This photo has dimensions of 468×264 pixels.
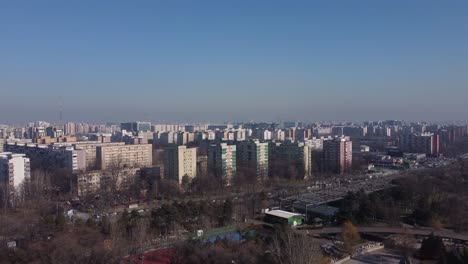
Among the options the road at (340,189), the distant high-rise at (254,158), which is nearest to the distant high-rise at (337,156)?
the road at (340,189)

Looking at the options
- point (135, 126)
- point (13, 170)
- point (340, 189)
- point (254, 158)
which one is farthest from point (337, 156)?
point (135, 126)

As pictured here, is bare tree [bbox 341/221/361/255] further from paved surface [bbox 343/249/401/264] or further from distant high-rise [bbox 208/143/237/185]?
distant high-rise [bbox 208/143/237/185]

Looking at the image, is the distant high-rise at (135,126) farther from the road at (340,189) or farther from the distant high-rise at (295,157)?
the road at (340,189)

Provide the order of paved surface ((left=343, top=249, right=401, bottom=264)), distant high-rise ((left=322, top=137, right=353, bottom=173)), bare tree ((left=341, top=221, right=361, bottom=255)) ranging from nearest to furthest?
paved surface ((left=343, top=249, right=401, bottom=264))
bare tree ((left=341, top=221, right=361, bottom=255))
distant high-rise ((left=322, top=137, right=353, bottom=173))

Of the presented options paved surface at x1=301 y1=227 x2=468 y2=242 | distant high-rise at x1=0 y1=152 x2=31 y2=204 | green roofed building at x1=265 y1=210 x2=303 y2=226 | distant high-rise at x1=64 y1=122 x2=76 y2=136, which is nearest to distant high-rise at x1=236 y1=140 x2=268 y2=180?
green roofed building at x1=265 y1=210 x2=303 y2=226

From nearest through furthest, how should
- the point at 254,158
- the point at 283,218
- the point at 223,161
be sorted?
1. the point at 283,218
2. the point at 223,161
3. the point at 254,158

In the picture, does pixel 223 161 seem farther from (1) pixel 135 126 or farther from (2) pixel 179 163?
(1) pixel 135 126

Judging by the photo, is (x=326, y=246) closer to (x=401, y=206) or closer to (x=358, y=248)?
(x=358, y=248)
